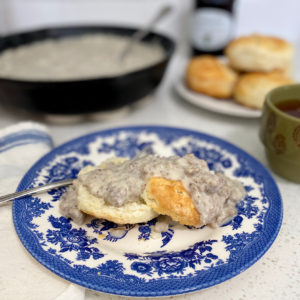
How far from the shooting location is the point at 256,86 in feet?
5.08

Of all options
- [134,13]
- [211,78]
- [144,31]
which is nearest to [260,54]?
→ [211,78]

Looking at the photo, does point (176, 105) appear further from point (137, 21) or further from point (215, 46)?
point (137, 21)

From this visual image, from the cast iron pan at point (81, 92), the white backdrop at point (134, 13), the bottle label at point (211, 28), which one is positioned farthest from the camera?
the white backdrop at point (134, 13)

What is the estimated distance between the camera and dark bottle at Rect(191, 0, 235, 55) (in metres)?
2.00

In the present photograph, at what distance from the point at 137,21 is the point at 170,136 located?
4.59 ft

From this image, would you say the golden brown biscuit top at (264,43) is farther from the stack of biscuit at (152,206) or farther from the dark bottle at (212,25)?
the stack of biscuit at (152,206)

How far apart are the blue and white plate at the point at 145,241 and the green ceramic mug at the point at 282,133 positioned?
0.09 meters

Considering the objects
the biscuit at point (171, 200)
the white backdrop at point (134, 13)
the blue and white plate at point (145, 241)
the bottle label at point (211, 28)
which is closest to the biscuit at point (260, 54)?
the bottle label at point (211, 28)

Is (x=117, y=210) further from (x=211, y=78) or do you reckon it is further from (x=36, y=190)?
(x=211, y=78)

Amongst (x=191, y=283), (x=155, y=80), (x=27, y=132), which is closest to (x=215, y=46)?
(x=155, y=80)

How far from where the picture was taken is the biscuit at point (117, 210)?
906mm

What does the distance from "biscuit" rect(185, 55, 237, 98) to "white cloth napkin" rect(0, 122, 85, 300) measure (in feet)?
2.65

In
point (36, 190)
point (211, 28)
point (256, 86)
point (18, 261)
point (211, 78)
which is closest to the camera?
point (18, 261)

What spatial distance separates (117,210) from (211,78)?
0.97m
